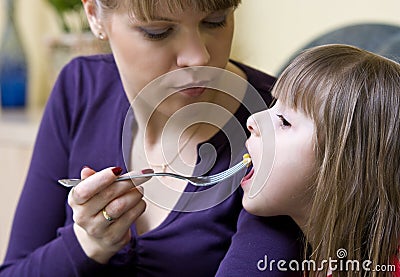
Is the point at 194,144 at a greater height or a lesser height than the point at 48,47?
greater

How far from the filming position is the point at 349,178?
2.76 feet

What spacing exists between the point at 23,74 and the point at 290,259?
1749 millimetres

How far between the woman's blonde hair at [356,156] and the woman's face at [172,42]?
0.20 metres

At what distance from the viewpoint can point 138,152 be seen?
1202 millimetres

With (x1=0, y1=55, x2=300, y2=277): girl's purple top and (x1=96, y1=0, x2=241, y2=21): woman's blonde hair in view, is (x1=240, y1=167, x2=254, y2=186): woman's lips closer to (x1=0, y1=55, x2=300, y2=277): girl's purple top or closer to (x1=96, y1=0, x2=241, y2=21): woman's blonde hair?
(x1=0, y1=55, x2=300, y2=277): girl's purple top

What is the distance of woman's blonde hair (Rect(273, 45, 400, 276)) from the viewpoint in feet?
2.73

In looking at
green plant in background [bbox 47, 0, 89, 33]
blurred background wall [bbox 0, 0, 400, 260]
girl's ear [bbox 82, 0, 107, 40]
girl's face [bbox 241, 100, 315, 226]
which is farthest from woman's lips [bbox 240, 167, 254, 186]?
green plant in background [bbox 47, 0, 89, 33]

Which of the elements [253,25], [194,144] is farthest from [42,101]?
[194,144]

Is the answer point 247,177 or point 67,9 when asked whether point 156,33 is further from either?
point 67,9

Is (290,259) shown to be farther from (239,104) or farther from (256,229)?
(239,104)

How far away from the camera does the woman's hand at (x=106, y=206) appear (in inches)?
37.5

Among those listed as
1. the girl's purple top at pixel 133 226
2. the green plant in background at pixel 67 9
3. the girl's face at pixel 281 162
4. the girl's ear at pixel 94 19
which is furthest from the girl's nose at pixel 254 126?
the green plant in background at pixel 67 9

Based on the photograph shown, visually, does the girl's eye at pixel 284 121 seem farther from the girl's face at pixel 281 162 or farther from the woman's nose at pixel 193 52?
the woman's nose at pixel 193 52

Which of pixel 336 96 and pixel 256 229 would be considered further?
pixel 256 229
